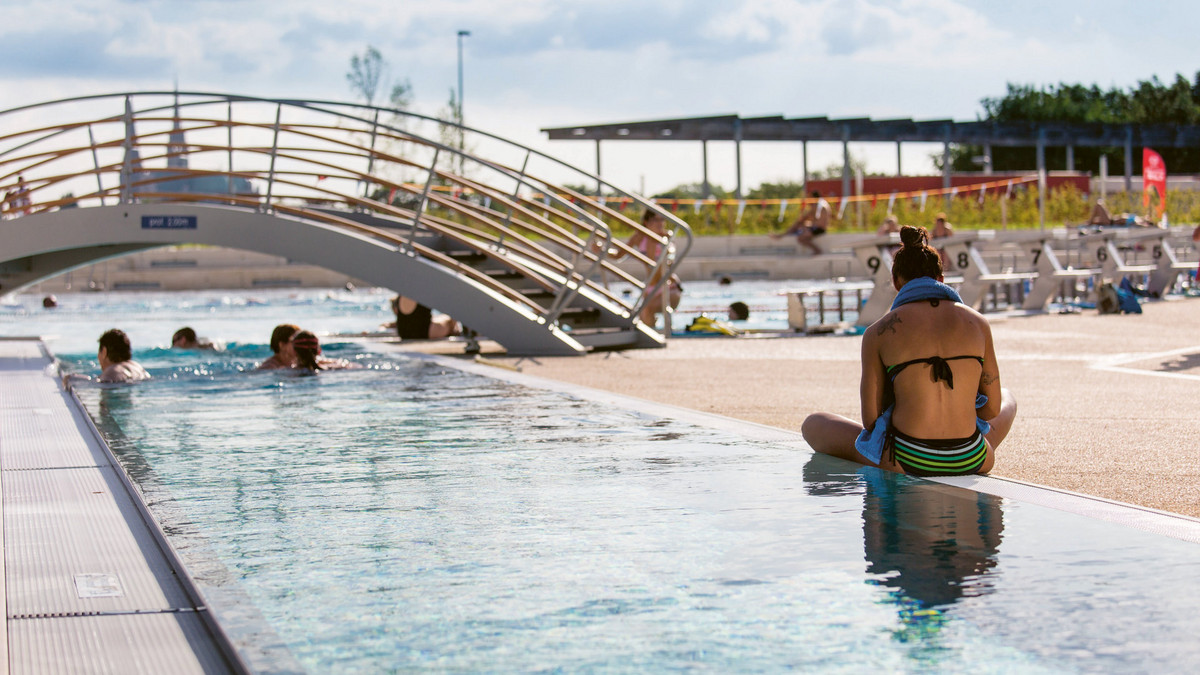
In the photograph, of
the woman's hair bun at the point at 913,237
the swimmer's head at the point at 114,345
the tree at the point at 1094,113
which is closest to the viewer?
the woman's hair bun at the point at 913,237

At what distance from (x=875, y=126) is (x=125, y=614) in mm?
40982

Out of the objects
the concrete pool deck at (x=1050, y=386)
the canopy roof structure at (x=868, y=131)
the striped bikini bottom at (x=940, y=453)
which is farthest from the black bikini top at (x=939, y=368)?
the canopy roof structure at (x=868, y=131)

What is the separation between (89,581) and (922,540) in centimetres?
254

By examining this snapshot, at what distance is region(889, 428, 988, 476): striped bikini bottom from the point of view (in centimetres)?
540

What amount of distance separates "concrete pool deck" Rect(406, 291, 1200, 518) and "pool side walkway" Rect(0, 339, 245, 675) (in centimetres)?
343

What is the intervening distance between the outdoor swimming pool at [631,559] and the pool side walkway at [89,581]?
11 centimetres

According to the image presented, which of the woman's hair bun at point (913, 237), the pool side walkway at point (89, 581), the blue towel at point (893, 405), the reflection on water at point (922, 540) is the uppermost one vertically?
the woman's hair bun at point (913, 237)

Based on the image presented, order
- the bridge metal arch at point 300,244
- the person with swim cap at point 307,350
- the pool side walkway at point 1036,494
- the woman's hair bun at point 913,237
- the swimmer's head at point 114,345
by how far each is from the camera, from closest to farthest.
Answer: the pool side walkway at point 1036,494 → the woman's hair bun at point 913,237 → the swimmer's head at point 114,345 → the person with swim cap at point 307,350 → the bridge metal arch at point 300,244

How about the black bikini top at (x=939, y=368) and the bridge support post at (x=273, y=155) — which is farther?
the bridge support post at (x=273, y=155)

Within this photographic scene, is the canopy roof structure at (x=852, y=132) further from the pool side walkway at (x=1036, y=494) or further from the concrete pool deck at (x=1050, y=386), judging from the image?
the pool side walkway at (x=1036, y=494)

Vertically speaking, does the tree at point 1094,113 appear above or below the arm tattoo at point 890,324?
above

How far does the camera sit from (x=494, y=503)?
516 centimetres

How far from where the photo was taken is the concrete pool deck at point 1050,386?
5.83 metres

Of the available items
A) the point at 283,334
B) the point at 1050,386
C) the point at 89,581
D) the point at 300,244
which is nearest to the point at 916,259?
A: the point at 89,581
